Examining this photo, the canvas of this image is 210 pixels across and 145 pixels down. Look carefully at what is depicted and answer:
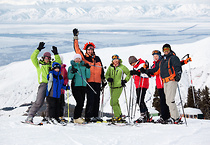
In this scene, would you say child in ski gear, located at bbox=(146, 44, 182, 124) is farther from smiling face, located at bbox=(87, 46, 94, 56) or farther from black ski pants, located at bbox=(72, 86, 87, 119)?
black ski pants, located at bbox=(72, 86, 87, 119)

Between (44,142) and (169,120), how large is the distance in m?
3.87

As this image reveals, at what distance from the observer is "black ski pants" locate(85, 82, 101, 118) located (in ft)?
25.9

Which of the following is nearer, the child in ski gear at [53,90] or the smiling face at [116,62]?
the child in ski gear at [53,90]

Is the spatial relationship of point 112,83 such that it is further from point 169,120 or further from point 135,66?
point 169,120

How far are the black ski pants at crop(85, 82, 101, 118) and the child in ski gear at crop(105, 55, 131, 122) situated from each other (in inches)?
15.3

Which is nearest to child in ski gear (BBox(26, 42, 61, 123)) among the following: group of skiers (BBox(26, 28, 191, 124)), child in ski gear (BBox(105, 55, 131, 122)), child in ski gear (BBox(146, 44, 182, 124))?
group of skiers (BBox(26, 28, 191, 124))

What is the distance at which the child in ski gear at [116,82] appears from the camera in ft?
26.9

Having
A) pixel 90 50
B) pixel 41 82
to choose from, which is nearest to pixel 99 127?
pixel 41 82

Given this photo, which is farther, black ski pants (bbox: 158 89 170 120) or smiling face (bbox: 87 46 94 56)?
smiling face (bbox: 87 46 94 56)

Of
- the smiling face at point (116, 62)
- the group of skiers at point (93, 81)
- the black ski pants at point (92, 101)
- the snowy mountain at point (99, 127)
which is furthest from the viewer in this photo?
the smiling face at point (116, 62)

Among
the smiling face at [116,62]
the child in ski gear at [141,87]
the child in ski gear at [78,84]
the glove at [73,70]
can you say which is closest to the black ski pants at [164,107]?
the child in ski gear at [141,87]

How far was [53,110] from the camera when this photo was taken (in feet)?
24.0

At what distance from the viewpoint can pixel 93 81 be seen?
8.05 m

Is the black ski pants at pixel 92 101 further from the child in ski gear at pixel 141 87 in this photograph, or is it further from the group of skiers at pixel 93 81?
the child in ski gear at pixel 141 87
